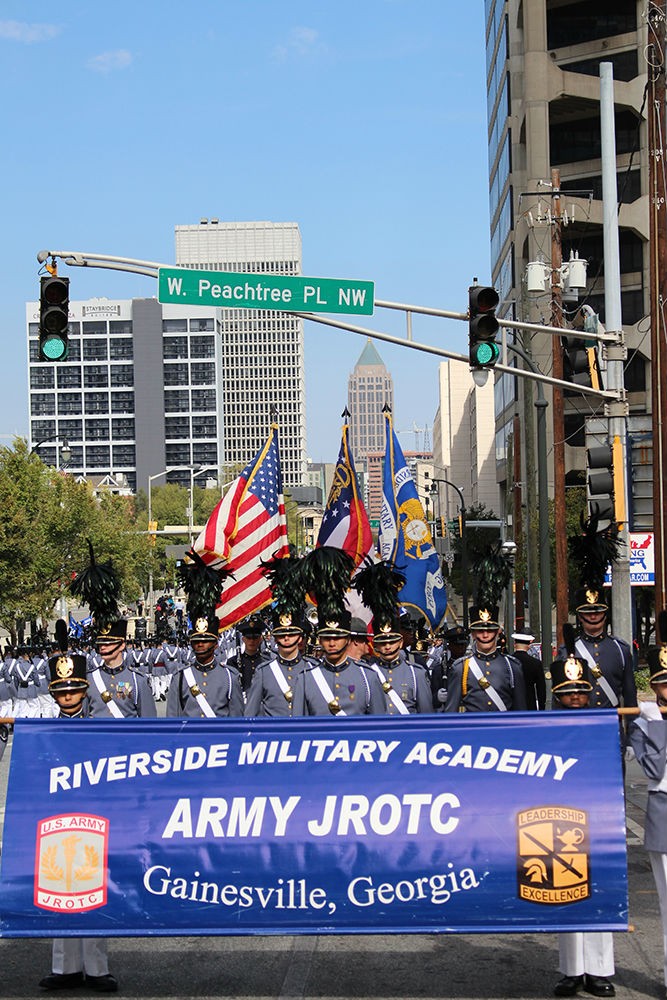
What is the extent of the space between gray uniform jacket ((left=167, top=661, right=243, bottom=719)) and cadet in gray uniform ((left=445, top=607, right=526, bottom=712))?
1.73 meters

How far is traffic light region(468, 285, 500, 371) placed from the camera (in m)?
14.1

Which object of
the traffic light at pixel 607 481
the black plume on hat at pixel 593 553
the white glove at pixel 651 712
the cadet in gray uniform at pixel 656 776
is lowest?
the cadet in gray uniform at pixel 656 776

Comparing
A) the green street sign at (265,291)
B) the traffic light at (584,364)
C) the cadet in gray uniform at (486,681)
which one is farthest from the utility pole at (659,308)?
the cadet in gray uniform at (486,681)

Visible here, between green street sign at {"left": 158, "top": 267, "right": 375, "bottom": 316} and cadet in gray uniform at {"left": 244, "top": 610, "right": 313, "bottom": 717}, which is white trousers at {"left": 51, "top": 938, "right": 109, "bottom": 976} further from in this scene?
green street sign at {"left": 158, "top": 267, "right": 375, "bottom": 316}

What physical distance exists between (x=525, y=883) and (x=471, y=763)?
2.18 ft

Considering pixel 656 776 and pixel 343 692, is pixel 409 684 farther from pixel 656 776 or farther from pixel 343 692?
pixel 656 776

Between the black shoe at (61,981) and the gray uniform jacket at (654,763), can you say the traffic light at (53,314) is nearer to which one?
the black shoe at (61,981)

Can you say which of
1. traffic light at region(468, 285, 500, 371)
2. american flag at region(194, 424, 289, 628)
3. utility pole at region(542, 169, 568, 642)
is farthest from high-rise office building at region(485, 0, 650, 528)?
traffic light at region(468, 285, 500, 371)

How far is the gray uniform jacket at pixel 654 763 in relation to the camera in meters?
7.49

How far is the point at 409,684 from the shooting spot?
11.0 m

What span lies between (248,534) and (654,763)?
40.0 ft

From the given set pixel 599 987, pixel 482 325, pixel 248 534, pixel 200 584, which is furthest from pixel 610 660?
pixel 248 534

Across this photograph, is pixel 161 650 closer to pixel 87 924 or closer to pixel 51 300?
pixel 51 300

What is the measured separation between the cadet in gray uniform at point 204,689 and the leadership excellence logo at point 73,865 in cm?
365
